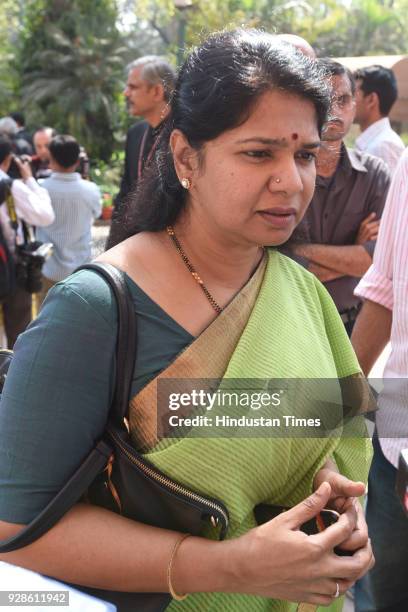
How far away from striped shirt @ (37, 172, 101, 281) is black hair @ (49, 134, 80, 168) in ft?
0.52

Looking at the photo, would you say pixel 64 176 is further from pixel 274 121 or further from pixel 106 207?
pixel 106 207

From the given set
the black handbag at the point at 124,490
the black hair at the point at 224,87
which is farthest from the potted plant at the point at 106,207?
the black handbag at the point at 124,490

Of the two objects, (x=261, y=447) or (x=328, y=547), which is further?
(x=261, y=447)

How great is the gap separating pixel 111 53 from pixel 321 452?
2326 cm

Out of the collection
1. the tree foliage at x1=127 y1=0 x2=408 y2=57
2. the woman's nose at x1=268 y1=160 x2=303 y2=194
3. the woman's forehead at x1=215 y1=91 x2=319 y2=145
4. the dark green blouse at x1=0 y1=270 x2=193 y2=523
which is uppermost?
the woman's forehead at x1=215 y1=91 x2=319 y2=145

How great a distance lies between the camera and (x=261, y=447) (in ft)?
4.45

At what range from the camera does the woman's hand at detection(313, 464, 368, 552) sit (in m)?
1.33

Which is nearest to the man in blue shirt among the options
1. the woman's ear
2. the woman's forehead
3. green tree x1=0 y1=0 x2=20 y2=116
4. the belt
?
the belt

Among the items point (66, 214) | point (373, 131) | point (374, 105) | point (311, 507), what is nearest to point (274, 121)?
point (311, 507)

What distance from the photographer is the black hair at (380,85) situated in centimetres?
464

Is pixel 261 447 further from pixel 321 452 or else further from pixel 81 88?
pixel 81 88

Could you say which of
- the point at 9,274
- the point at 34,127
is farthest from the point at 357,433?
the point at 34,127

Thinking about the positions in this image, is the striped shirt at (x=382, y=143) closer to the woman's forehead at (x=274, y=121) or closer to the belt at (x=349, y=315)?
the belt at (x=349, y=315)

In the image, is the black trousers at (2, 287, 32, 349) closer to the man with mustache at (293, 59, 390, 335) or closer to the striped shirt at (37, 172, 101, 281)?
the striped shirt at (37, 172, 101, 281)
